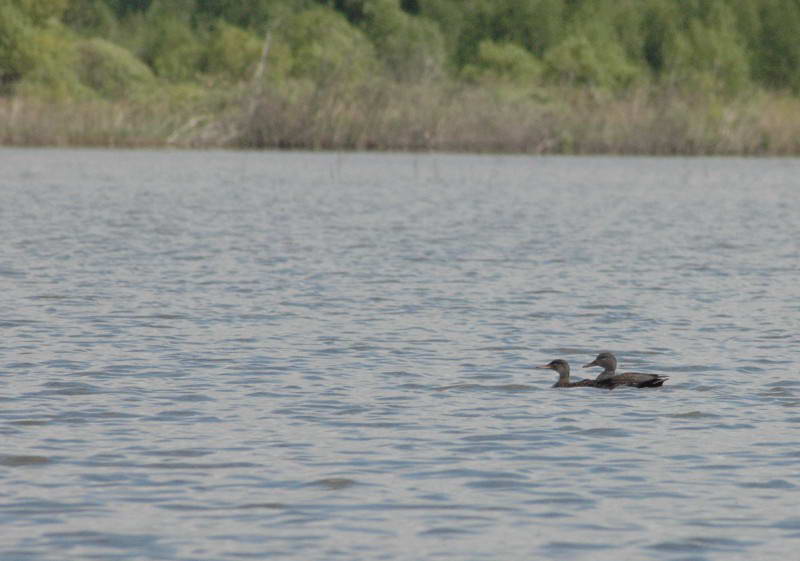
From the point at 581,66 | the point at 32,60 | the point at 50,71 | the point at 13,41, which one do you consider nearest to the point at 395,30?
the point at 581,66

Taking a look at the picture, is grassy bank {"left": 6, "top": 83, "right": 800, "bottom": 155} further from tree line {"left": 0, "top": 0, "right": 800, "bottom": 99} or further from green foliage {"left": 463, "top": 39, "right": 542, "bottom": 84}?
green foliage {"left": 463, "top": 39, "right": 542, "bottom": 84}

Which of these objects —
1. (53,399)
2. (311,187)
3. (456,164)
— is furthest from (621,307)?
(456,164)

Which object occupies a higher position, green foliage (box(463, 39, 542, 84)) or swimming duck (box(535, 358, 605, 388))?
green foliage (box(463, 39, 542, 84))

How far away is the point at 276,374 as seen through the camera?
41.2 ft

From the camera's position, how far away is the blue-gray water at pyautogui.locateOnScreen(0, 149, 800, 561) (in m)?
8.16

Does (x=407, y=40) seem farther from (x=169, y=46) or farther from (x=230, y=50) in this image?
(x=169, y=46)

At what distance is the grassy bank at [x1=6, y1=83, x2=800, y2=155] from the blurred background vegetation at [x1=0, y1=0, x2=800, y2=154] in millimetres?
57

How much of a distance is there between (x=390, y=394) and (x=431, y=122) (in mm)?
38524

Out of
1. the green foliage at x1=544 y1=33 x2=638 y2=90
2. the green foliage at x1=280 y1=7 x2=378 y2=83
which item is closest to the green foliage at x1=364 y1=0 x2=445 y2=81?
the green foliage at x1=280 y1=7 x2=378 y2=83

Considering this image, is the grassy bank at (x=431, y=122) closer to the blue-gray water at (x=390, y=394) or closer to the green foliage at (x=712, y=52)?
the blue-gray water at (x=390, y=394)

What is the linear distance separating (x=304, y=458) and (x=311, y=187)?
1144 inches

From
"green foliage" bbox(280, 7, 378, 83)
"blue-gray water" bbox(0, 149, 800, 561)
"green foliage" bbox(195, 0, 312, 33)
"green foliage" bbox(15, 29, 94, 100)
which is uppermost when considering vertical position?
"green foliage" bbox(195, 0, 312, 33)

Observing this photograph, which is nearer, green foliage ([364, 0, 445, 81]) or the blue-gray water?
the blue-gray water

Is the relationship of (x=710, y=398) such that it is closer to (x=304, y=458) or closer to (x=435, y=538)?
(x=304, y=458)
